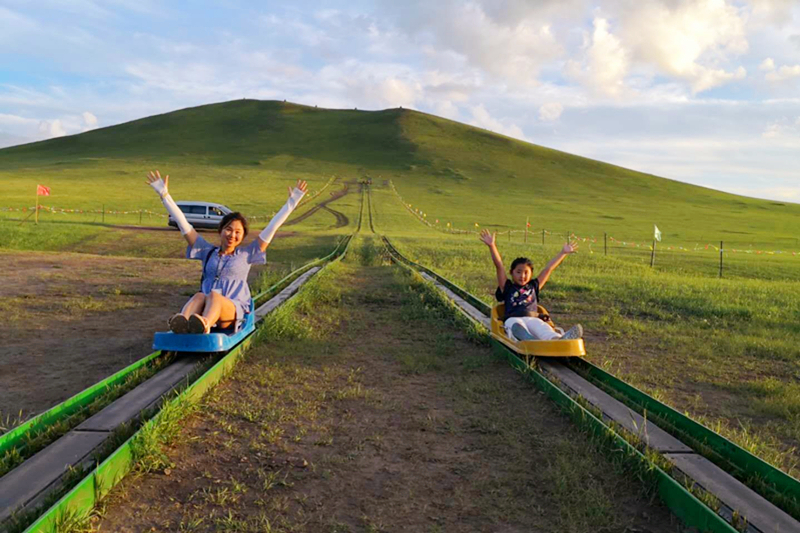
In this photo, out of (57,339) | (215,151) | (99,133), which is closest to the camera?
(57,339)

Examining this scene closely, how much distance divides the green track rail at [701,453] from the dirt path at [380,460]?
130mm

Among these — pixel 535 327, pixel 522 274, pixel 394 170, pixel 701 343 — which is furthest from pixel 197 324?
pixel 394 170

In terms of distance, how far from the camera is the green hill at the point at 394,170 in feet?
174

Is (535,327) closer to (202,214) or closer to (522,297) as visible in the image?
(522,297)

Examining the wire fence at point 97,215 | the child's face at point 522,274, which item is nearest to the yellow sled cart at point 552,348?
the child's face at point 522,274

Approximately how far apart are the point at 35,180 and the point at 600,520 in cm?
7191

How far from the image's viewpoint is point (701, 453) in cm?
374

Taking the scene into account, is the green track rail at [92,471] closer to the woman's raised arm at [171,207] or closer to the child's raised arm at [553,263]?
the woman's raised arm at [171,207]

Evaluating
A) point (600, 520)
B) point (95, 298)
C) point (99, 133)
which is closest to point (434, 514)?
point (600, 520)

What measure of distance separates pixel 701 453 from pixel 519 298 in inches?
125

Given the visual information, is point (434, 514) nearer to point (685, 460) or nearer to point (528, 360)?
point (685, 460)

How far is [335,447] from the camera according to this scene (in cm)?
391

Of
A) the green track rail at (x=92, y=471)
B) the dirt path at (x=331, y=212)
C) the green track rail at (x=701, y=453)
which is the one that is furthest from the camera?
the dirt path at (x=331, y=212)

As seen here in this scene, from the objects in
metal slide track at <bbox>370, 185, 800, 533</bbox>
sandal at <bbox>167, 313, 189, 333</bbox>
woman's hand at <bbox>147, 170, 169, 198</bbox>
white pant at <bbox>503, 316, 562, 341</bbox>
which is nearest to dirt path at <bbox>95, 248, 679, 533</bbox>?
metal slide track at <bbox>370, 185, 800, 533</bbox>
